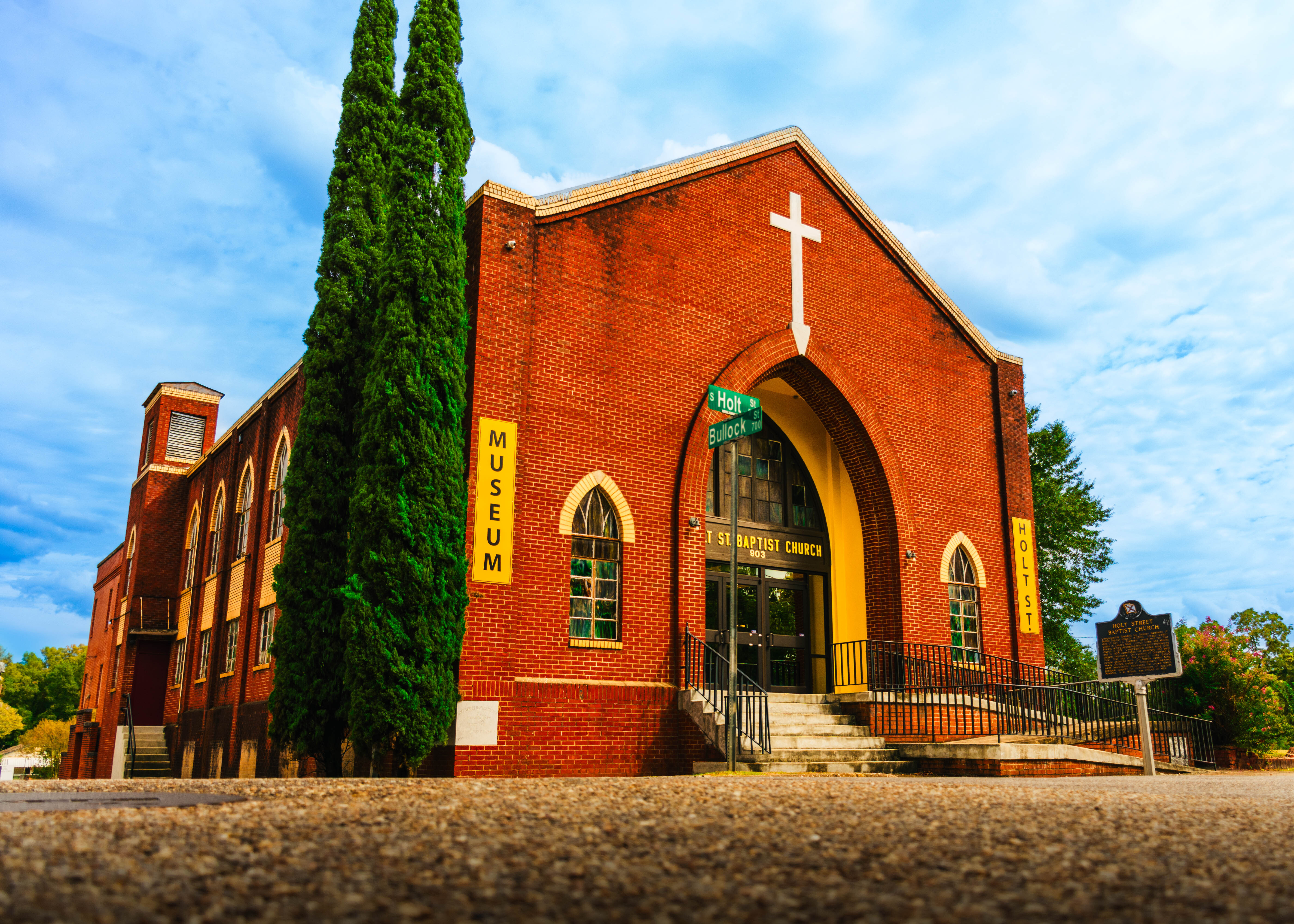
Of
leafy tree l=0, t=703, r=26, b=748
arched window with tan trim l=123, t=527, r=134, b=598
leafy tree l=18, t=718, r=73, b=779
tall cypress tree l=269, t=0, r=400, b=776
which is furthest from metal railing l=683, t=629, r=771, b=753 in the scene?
leafy tree l=0, t=703, r=26, b=748

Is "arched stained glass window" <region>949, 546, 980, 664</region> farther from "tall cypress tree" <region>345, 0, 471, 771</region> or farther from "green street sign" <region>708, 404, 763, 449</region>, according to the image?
"tall cypress tree" <region>345, 0, 471, 771</region>

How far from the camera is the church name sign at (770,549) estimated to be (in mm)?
15828

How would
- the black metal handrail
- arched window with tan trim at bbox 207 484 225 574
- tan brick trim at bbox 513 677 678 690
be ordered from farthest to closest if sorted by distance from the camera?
1. arched window with tan trim at bbox 207 484 225 574
2. the black metal handrail
3. tan brick trim at bbox 513 677 678 690

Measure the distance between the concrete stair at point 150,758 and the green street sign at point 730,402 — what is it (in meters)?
18.3

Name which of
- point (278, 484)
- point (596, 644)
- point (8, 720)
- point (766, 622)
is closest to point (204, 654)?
point (278, 484)

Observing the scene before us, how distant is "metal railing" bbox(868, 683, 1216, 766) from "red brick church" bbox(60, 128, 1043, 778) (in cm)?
71

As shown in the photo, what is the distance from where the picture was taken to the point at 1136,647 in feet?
46.8

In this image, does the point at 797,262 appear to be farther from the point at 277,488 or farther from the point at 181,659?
the point at 181,659

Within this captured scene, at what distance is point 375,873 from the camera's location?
3807 millimetres

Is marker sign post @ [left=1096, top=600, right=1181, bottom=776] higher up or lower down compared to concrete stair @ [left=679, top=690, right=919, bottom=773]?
higher up

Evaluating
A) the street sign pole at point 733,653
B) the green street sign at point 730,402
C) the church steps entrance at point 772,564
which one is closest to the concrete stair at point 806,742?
the street sign pole at point 733,653

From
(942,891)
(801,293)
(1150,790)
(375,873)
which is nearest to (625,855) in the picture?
(375,873)

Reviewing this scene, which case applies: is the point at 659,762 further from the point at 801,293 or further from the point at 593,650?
the point at 801,293

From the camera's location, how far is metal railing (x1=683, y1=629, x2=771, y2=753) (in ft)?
40.1
